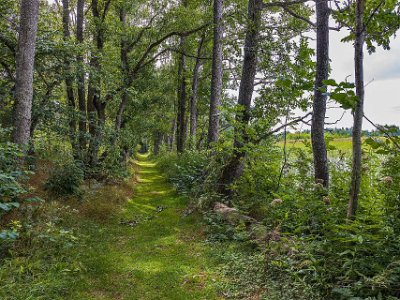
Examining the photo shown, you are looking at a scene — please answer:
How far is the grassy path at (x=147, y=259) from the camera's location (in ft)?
15.2

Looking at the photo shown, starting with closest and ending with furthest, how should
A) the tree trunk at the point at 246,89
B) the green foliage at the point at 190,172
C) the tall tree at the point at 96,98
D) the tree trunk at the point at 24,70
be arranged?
the tree trunk at the point at 24,70, the tree trunk at the point at 246,89, the tall tree at the point at 96,98, the green foliage at the point at 190,172

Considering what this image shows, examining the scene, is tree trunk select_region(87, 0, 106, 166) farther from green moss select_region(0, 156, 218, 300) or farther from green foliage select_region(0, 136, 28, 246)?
green foliage select_region(0, 136, 28, 246)

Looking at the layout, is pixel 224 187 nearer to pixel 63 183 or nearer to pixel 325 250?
pixel 325 250

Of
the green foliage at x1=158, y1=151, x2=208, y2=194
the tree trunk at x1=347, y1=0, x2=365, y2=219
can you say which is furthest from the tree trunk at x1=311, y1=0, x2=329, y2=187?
the green foliage at x1=158, y1=151, x2=208, y2=194

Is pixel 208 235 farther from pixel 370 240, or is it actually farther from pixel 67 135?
pixel 67 135

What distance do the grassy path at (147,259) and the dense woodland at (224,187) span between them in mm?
34

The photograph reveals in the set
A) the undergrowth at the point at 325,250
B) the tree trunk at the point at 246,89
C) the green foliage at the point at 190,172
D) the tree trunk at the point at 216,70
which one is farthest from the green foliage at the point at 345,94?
the green foliage at the point at 190,172

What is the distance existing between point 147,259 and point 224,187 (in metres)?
2.88

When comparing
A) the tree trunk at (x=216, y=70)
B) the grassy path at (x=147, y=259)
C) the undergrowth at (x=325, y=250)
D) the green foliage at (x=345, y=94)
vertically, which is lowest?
the grassy path at (x=147, y=259)

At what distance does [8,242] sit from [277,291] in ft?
13.5

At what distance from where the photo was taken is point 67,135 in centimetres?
1008

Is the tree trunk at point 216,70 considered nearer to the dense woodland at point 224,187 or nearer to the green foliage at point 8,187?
the dense woodland at point 224,187

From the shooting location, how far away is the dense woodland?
3787mm

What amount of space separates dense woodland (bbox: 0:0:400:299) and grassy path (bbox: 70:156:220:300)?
0.03 metres
